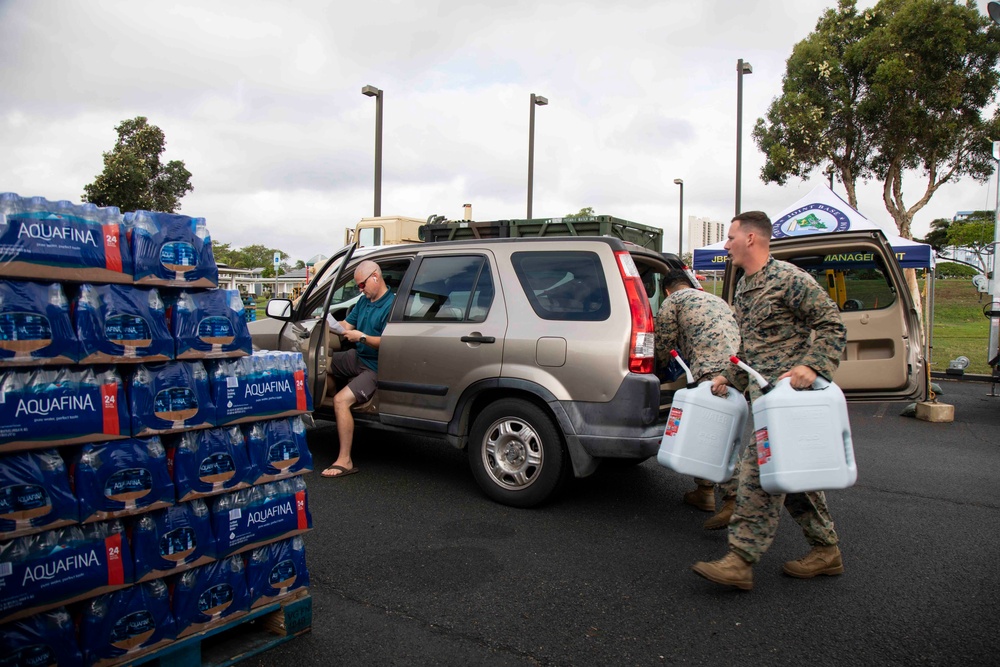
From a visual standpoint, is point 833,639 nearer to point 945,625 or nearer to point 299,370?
point 945,625

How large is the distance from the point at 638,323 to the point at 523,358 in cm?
79

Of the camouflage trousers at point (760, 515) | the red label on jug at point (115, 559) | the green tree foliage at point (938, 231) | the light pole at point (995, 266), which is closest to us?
the red label on jug at point (115, 559)

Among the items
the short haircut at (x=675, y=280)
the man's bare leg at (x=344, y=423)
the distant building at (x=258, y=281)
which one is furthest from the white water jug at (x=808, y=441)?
the man's bare leg at (x=344, y=423)

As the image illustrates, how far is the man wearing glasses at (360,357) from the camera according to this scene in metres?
5.73

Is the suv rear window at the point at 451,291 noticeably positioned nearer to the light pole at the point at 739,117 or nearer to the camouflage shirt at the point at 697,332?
the camouflage shirt at the point at 697,332

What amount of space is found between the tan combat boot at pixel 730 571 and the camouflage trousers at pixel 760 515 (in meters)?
0.04

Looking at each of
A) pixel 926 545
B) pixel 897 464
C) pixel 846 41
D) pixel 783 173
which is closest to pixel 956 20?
pixel 846 41

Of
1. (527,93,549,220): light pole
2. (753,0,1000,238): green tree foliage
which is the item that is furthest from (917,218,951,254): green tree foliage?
(527,93,549,220): light pole

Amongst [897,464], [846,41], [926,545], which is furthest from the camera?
[846,41]

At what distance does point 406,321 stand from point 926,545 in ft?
12.2

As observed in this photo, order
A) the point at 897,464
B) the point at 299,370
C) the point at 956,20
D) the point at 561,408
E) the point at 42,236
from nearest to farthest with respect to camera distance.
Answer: the point at 42,236, the point at 299,370, the point at 561,408, the point at 897,464, the point at 956,20

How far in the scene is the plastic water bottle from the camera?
3373mm

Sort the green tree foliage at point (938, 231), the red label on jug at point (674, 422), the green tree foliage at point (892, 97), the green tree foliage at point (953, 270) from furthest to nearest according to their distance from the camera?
the green tree foliage at point (938, 231), the green tree foliage at point (953, 270), the green tree foliage at point (892, 97), the red label on jug at point (674, 422)

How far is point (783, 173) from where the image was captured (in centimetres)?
2044
